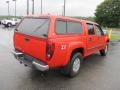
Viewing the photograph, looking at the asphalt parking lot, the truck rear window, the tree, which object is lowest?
the asphalt parking lot

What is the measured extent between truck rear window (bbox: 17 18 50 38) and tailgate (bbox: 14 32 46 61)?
0.47 ft

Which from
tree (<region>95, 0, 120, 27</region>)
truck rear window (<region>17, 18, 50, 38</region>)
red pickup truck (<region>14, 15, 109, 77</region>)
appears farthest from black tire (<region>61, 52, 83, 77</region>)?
tree (<region>95, 0, 120, 27</region>)

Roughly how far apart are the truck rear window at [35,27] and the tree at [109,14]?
4271 cm

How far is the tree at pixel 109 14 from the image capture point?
1850 inches

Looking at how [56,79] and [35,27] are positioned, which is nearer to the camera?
[35,27]

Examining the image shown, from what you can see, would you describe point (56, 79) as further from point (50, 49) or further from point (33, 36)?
point (33, 36)

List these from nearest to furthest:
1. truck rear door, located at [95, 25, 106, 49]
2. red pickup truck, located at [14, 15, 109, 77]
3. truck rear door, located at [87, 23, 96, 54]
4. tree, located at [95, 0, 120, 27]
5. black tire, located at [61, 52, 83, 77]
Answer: red pickup truck, located at [14, 15, 109, 77], black tire, located at [61, 52, 83, 77], truck rear door, located at [87, 23, 96, 54], truck rear door, located at [95, 25, 106, 49], tree, located at [95, 0, 120, 27]


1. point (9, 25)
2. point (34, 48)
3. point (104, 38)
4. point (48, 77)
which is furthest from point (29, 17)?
point (9, 25)

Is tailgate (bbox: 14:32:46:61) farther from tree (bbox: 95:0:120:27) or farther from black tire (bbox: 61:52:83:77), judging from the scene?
tree (bbox: 95:0:120:27)

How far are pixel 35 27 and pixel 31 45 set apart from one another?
22.2 inches

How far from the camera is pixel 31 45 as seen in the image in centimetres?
580

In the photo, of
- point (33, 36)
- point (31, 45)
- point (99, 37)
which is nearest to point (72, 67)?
point (31, 45)

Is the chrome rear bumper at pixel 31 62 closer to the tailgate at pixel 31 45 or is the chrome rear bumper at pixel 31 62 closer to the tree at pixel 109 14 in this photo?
the tailgate at pixel 31 45

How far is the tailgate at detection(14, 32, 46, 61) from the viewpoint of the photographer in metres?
5.45
